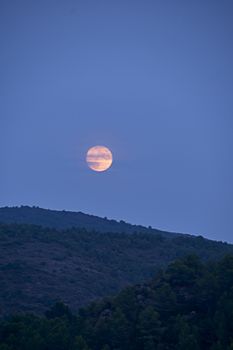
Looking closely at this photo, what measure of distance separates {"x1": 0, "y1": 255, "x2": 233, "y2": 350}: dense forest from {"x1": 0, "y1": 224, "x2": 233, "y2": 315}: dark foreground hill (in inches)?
558

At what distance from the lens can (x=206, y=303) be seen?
27.5 meters

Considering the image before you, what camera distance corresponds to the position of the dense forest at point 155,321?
24531 mm

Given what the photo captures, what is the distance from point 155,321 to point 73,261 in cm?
3021

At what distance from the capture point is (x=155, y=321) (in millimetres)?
25844

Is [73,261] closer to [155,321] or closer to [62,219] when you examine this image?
[155,321]

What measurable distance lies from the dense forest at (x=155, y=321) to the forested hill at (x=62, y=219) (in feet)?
210

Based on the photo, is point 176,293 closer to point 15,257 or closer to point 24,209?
point 15,257

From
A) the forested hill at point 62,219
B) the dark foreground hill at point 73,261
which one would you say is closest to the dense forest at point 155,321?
the dark foreground hill at point 73,261

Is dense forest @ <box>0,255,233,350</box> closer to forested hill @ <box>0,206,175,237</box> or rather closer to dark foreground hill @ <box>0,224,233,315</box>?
dark foreground hill @ <box>0,224,233,315</box>

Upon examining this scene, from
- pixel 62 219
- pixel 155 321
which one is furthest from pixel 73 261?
pixel 62 219

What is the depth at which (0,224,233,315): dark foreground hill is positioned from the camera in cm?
4606

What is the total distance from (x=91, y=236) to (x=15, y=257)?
510 inches

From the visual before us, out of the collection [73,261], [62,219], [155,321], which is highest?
[62,219]

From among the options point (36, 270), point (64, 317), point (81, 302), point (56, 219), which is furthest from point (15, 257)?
point (56, 219)
